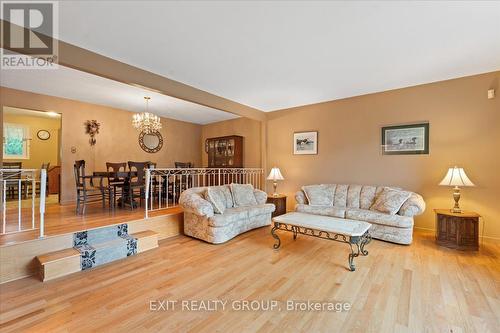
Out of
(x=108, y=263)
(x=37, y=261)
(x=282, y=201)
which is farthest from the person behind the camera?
(x=282, y=201)

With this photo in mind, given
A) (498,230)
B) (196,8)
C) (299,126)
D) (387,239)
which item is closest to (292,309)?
(387,239)

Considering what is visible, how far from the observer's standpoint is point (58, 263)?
→ 2451 millimetres

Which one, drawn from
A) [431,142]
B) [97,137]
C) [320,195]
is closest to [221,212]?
[320,195]

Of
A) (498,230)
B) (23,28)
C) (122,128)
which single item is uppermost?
(23,28)

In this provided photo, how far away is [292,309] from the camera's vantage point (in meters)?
1.91

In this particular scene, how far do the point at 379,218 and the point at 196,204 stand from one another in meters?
2.87

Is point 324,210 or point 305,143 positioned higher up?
point 305,143

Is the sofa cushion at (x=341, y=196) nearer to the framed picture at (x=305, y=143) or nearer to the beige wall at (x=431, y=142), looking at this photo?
the beige wall at (x=431, y=142)

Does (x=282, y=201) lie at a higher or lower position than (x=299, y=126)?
lower

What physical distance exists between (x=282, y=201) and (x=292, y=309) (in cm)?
319

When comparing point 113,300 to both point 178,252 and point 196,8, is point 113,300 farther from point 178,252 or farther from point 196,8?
point 196,8

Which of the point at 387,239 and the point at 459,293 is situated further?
the point at 387,239

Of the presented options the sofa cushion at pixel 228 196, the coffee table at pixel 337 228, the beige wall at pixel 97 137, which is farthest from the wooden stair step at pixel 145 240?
the beige wall at pixel 97 137

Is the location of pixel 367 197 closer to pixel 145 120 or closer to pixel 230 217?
pixel 230 217
